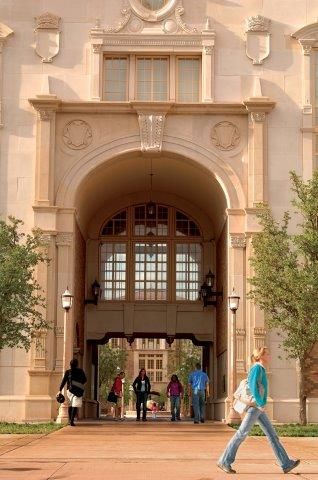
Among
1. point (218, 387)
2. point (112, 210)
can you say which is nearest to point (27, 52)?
point (112, 210)

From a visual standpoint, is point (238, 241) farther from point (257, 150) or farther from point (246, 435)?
point (246, 435)

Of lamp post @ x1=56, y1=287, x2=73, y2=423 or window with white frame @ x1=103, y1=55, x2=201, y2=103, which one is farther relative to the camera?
Answer: window with white frame @ x1=103, y1=55, x2=201, y2=103

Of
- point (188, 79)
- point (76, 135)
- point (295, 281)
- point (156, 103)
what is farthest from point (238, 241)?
point (76, 135)

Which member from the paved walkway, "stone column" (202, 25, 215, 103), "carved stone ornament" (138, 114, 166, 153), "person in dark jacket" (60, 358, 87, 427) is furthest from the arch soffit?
the paved walkway

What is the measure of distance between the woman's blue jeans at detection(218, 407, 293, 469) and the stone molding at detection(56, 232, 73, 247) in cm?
1758

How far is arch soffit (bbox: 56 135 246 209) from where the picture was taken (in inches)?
1152

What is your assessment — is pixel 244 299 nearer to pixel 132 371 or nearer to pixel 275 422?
pixel 275 422

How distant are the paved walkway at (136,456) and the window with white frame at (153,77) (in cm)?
1283

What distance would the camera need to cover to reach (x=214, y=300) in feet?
115

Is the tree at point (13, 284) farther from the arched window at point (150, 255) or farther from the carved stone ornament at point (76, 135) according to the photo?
the arched window at point (150, 255)

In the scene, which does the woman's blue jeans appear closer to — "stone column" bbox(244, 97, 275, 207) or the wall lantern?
"stone column" bbox(244, 97, 275, 207)

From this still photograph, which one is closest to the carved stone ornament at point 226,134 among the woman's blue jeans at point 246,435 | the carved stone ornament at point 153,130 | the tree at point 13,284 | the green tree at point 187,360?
the carved stone ornament at point 153,130

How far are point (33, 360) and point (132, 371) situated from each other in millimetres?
91319

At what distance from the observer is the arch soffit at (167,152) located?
96.0 feet
